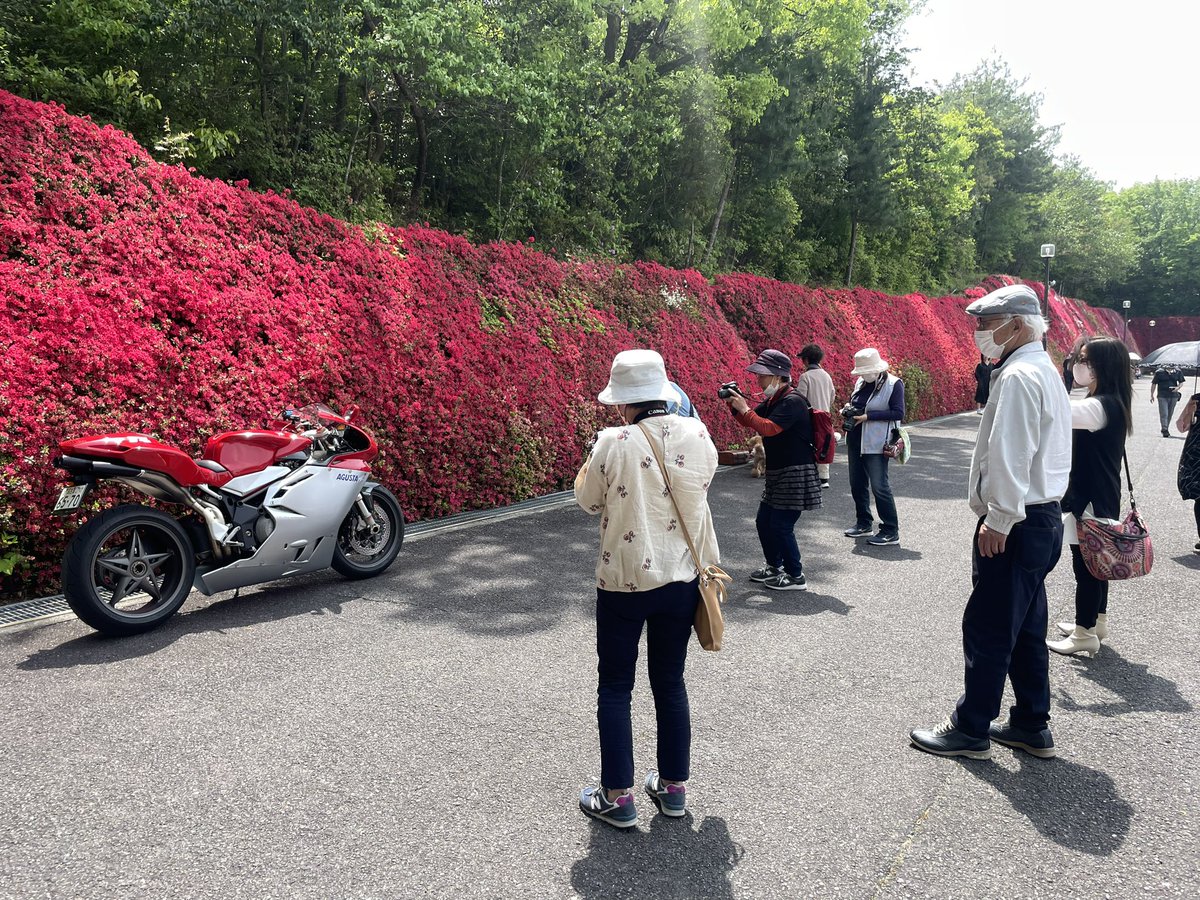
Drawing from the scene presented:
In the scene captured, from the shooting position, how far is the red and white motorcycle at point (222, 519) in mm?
5031

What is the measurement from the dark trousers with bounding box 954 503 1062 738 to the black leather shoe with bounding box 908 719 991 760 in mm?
34

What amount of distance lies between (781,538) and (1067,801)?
3280mm

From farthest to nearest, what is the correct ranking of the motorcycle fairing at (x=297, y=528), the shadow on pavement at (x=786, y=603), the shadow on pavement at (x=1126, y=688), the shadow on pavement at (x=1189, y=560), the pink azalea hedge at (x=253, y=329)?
the shadow on pavement at (x=1189, y=560) < the pink azalea hedge at (x=253, y=329) < the shadow on pavement at (x=786, y=603) < the motorcycle fairing at (x=297, y=528) < the shadow on pavement at (x=1126, y=688)

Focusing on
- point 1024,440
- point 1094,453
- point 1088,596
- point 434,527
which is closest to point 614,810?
point 1024,440

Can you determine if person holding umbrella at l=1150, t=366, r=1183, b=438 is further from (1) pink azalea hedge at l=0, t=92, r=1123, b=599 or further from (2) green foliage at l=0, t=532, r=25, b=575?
(2) green foliage at l=0, t=532, r=25, b=575

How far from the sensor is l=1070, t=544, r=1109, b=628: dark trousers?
4996 millimetres

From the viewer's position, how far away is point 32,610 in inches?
215

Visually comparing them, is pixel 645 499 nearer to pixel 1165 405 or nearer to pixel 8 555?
pixel 8 555

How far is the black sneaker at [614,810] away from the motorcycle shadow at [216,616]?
2.97m

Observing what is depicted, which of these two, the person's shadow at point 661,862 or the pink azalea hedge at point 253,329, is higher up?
the pink azalea hedge at point 253,329

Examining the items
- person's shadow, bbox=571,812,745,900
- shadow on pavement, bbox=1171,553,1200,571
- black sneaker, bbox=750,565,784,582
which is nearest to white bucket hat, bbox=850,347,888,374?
black sneaker, bbox=750,565,784,582

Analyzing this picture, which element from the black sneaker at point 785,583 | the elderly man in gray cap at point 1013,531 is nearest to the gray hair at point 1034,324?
the elderly man in gray cap at point 1013,531

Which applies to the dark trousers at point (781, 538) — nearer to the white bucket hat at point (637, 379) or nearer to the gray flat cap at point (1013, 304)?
the gray flat cap at point (1013, 304)

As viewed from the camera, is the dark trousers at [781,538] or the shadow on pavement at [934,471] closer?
the dark trousers at [781,538]
